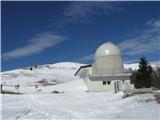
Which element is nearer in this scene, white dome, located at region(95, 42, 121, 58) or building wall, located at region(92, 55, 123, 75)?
building wall, located at region(92, 55, 123, 75)

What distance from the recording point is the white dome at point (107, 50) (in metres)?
43.5

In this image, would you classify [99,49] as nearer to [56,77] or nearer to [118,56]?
[118,56]

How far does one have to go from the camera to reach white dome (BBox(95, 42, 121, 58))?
143ft

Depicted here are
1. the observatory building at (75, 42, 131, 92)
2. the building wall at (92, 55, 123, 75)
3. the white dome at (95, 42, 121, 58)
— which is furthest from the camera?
the white dome at (95, 42, 121, 58)

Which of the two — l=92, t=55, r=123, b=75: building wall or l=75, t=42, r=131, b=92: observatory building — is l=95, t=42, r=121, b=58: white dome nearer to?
l=75, t=42, r=131, b=92: observatory building

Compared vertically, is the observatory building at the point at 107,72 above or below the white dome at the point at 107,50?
below

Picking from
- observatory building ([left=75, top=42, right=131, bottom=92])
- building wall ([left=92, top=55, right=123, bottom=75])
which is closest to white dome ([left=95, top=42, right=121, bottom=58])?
observatory building ([left=75, top=42, right=131, bottom=92])

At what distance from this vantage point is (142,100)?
21.0m

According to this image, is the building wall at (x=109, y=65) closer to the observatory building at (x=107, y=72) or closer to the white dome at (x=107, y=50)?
the observatory building at (x=107, y=72)

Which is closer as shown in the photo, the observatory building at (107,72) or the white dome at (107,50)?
the observatory building at (107,72)

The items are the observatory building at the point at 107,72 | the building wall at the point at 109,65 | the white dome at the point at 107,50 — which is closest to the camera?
the observatory building at the point at 107,72

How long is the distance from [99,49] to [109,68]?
352 centimetres

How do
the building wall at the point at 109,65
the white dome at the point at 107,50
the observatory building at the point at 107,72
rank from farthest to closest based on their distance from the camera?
the white dome at the point at 107,50
the building wall at the point at 109,65
the observatory building at the point at 107,72

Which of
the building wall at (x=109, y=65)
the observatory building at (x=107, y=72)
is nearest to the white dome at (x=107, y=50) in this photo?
the observatory building at (x=107, y=72)
